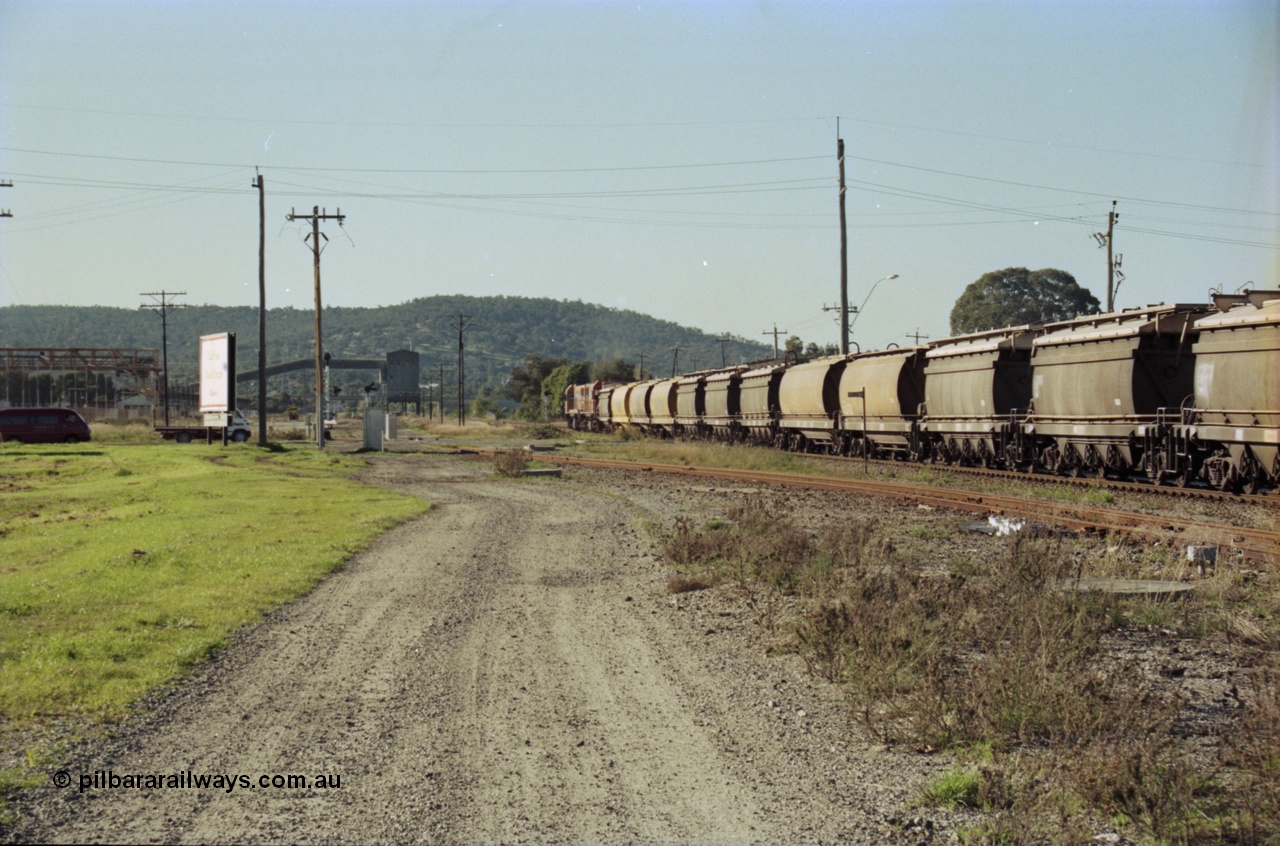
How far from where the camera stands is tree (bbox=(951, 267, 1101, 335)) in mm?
89062

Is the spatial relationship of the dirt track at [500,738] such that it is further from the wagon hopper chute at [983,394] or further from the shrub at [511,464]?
the shrub at [511,464]

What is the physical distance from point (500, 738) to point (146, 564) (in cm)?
933

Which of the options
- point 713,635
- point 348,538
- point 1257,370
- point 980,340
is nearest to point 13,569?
point 348,538

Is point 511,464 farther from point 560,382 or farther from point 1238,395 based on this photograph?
point 560,382

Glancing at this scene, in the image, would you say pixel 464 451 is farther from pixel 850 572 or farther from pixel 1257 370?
pixel 850 572

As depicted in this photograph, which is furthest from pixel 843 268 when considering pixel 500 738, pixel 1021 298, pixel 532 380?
pixel 532 380

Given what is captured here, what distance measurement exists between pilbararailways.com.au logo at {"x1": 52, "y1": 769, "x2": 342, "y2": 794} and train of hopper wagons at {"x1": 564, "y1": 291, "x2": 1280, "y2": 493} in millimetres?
16744

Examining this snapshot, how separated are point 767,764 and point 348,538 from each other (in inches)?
460

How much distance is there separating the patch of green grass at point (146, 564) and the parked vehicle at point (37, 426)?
20.1 m

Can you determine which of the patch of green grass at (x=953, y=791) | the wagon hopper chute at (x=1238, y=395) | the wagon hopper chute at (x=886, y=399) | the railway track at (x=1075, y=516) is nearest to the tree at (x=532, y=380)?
the wagon hopper chute at (x=886, y=399)

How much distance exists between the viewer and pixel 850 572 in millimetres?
10406

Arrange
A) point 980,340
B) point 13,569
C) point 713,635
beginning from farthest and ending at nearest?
point 980,340
point 13,569
point 713,635

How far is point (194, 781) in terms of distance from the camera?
226 inches

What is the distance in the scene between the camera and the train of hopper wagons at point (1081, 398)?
18.1 m
